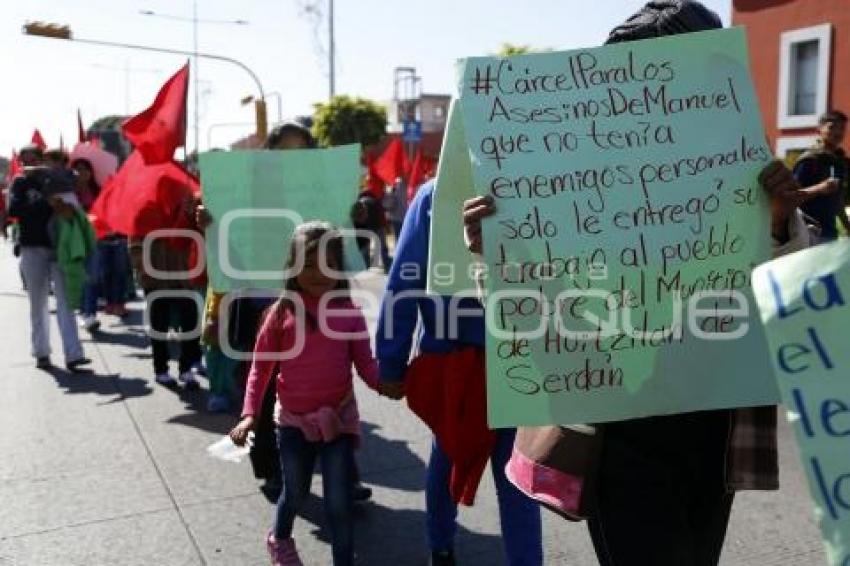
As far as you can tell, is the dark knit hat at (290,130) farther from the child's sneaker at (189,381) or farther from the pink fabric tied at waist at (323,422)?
the child's sneaker at (189,381)

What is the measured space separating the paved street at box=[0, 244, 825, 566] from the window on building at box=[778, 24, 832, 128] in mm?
17717

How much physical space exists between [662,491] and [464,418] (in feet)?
3.50

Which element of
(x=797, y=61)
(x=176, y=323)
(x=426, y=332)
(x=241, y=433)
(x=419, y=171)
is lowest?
(x=176, y=323)

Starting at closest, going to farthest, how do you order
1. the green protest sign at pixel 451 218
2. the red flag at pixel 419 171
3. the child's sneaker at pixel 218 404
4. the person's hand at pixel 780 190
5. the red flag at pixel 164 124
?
the person's hand at pixel 780 190 → the green protest sign at pixel 451 218 → the red flag at pixel 164 124 → the child's sneaker at pixel 218 404 → the red flag at pixel 419 171

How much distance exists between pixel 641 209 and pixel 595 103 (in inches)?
10.5

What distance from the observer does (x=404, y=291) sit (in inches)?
119

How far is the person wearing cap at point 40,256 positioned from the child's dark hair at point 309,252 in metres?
4.74

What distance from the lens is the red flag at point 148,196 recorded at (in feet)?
18.0

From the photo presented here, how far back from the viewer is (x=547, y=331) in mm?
1956

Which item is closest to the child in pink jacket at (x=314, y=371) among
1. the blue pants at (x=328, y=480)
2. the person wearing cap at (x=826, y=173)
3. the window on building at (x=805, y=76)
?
the blue pants at (x=328, y=480)

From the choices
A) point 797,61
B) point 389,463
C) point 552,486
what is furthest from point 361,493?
point 797,61

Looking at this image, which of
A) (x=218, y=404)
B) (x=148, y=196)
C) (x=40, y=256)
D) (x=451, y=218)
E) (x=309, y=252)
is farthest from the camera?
(x=40, y=256)

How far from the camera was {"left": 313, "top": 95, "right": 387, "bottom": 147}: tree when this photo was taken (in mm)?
42000

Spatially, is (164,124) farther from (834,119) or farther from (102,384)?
(834,119)
